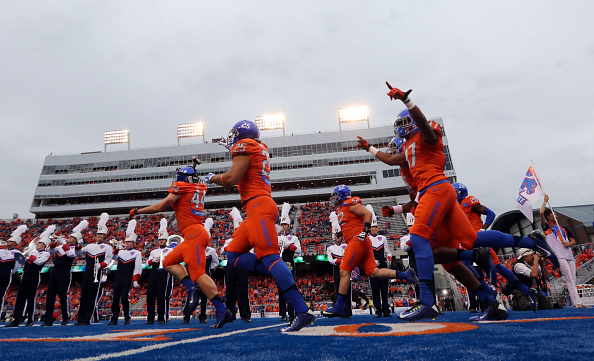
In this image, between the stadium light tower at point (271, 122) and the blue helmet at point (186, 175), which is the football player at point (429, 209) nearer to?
the blue helmet at point (186, 175)

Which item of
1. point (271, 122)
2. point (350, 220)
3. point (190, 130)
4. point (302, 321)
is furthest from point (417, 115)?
point (190, 130)

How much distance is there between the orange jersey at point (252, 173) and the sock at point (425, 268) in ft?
5.56

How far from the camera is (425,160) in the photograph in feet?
11.8

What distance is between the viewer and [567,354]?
1.64m

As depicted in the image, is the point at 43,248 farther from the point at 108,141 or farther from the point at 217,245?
the point at 108,141

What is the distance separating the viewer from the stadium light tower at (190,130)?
52062mm

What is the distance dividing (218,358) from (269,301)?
2198cm

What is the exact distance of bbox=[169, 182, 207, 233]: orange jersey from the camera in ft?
16.5

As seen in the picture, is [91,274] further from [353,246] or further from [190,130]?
[190,130]

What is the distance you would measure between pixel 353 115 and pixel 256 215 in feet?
161

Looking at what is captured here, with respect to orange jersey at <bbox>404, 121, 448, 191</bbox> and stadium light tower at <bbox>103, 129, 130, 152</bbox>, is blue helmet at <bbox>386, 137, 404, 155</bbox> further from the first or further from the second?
stadium light tower at <bbox>103, 129, 130, 152</bbox>

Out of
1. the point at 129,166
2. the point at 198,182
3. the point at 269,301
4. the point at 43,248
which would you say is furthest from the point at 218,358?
the point at 129,166

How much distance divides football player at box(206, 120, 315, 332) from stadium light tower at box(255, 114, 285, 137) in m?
48.0

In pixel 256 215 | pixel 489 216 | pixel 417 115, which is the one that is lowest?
pixel 489 216
